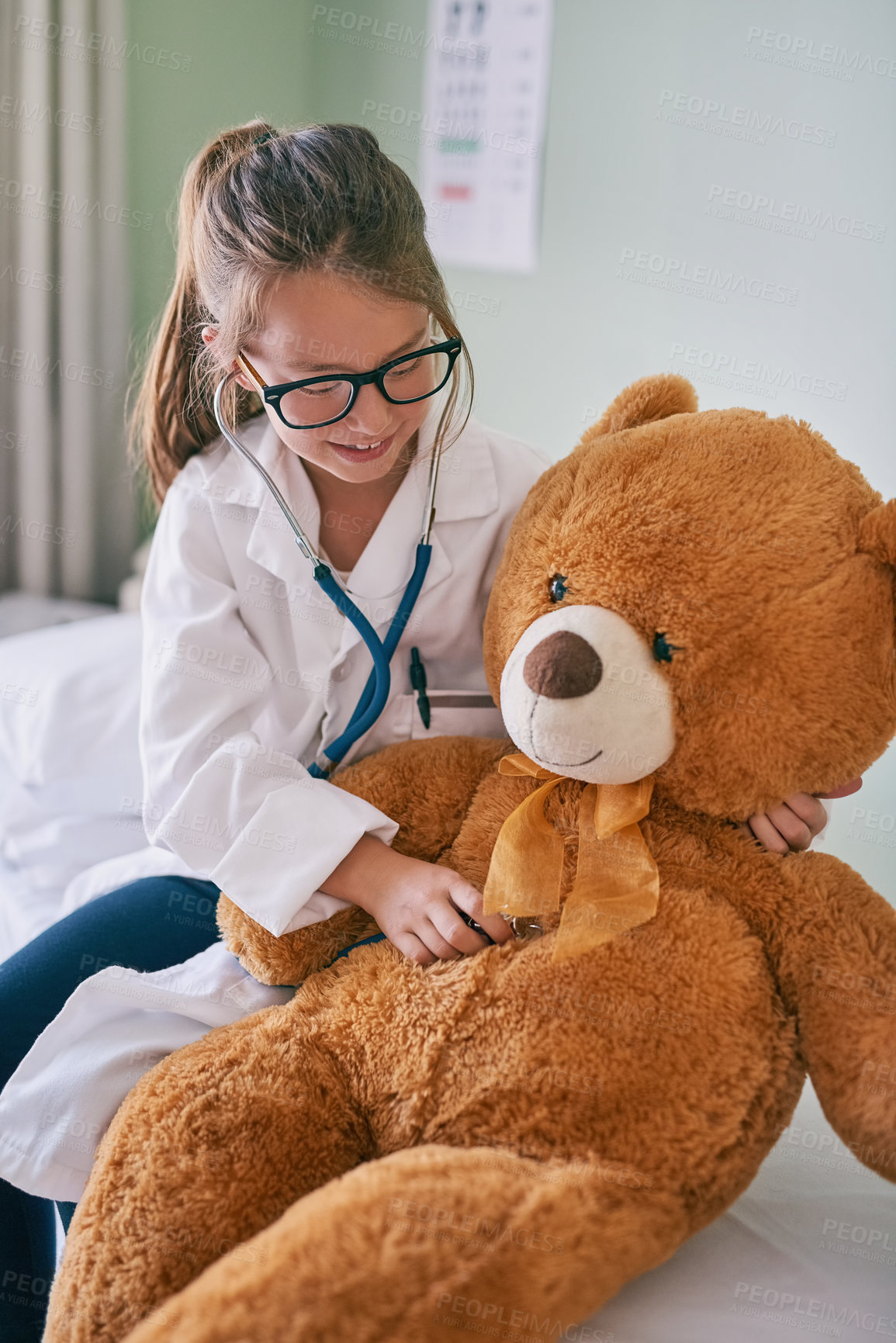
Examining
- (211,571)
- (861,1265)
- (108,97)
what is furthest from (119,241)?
(861,1265)

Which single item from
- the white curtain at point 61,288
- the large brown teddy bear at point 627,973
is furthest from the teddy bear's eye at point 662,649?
the white curtain at point 61,288

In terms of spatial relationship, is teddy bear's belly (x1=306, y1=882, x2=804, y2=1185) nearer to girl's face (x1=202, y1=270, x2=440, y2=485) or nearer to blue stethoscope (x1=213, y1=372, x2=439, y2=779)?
blue stethoscope (x1=213, y1=372, x2=439, y2=779)

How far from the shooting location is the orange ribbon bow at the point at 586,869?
2.26 ft

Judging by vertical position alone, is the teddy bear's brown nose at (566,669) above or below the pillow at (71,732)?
above

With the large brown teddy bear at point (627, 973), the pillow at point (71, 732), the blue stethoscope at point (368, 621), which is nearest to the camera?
the large brown teddy bear at point (627, 973)

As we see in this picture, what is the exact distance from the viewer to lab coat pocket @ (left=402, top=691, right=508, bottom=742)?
945 millimetres

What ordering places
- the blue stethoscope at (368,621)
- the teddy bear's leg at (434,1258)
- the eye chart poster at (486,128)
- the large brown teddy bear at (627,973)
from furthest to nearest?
the eye chart poster at (486,128) < the blue stethoscope at (368,621) < the large brown teddy bear at (627,973) < the teddy bear's leg at (434,1258)

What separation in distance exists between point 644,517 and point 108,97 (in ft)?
4.89

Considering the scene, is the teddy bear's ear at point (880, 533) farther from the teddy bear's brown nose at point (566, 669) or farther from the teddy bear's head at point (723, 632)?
the teddy bear's brown nose at point (566, 669)

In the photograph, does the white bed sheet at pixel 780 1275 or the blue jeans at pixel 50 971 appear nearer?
the white bed sheet at pixel 780 1275

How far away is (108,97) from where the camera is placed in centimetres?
170

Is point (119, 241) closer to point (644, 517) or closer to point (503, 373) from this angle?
point (503, 373)

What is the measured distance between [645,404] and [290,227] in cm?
31

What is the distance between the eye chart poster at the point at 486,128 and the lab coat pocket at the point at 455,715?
1.04 m
